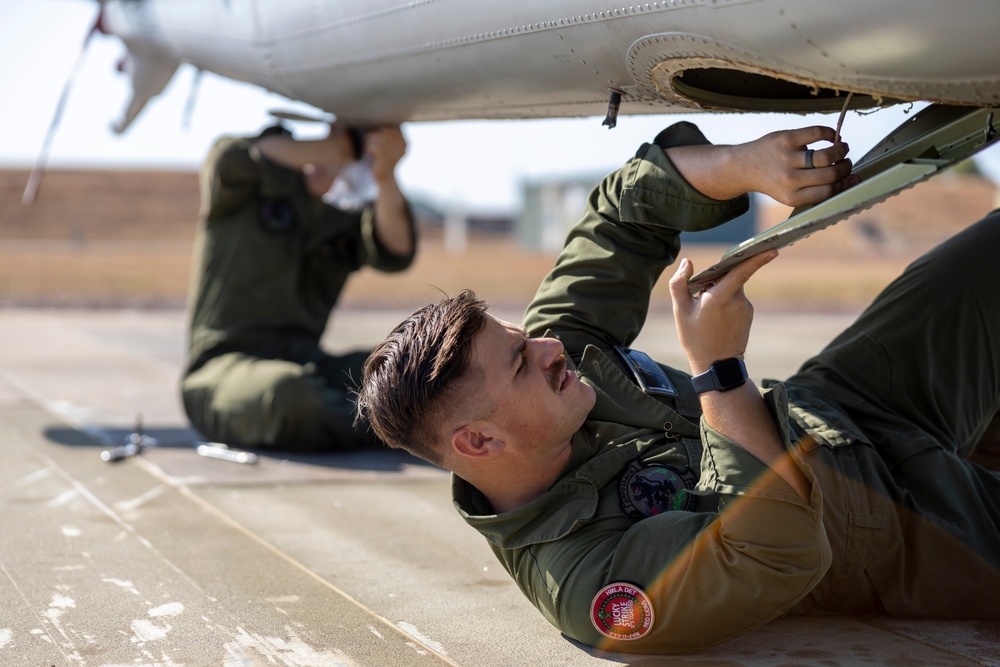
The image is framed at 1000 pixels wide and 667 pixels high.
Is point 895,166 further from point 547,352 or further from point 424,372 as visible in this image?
point 424,372

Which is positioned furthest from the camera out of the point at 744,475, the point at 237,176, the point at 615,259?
the point at 237,176

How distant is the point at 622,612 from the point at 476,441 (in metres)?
0.43

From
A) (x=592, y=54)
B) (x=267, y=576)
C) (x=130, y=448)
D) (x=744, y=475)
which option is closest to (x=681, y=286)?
(x=744, y=475)

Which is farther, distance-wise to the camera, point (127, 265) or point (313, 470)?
point (127, 265)

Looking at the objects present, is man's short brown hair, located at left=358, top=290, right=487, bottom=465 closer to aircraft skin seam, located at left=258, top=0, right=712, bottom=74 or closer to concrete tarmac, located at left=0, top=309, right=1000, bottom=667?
concrete tarmac, located at left=0, top=309, right=1000, bottom=667

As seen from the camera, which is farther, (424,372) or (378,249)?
(378,249)

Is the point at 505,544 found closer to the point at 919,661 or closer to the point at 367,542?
the point at 919,661

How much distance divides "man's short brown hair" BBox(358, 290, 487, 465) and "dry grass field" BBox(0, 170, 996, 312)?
29 cm

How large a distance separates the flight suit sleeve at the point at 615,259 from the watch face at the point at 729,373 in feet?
1.75

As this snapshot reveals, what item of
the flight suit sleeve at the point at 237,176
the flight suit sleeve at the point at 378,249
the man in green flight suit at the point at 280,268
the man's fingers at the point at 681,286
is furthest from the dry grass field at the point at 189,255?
the flight suit sleeve at the point at 237,176

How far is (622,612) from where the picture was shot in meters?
2.05

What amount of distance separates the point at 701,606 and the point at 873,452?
0.69m

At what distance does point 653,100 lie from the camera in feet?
9.39

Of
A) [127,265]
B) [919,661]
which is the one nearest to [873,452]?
[919,661]
